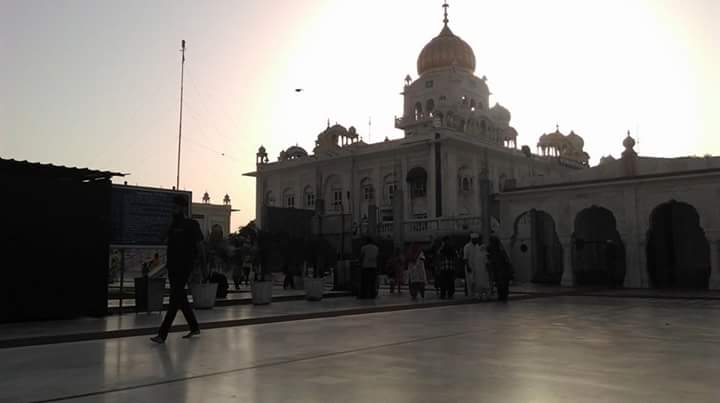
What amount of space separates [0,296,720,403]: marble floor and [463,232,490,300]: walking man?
6164mm

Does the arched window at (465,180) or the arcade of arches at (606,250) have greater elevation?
the arched window at (465,180)

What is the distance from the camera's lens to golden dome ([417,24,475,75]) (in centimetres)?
5984

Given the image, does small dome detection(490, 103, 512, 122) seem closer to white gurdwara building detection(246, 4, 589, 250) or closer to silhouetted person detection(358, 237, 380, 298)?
white gurdwara building detection(246, 4, 589, 250)

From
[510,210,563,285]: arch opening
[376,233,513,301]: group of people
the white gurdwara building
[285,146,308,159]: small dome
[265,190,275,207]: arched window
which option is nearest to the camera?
[376,233,513,301]: group of people

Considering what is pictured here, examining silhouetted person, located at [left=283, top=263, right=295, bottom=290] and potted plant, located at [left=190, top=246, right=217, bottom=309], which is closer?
potted plant, located at [left=190, top=246, right=217, bottom=309]

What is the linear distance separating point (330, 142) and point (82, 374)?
181 ft

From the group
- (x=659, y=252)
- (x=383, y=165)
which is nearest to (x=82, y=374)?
(x=659, y=252)

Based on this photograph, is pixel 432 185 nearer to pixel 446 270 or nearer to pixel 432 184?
pixel 432 184

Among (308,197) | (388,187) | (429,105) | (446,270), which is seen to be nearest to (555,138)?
(429,105)

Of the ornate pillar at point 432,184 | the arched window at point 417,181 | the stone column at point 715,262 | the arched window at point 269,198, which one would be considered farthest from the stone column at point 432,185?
the stone column at point 715,262

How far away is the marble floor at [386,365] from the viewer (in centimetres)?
455

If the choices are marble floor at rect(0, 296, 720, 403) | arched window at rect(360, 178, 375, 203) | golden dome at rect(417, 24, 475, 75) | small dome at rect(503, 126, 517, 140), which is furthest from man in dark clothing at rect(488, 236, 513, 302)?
small dome at rect(503, 126, 517, 140)

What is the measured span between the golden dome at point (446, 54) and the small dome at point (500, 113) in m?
5.74

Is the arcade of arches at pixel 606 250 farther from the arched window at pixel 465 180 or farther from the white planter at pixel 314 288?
the arched window at pixel 465 180
